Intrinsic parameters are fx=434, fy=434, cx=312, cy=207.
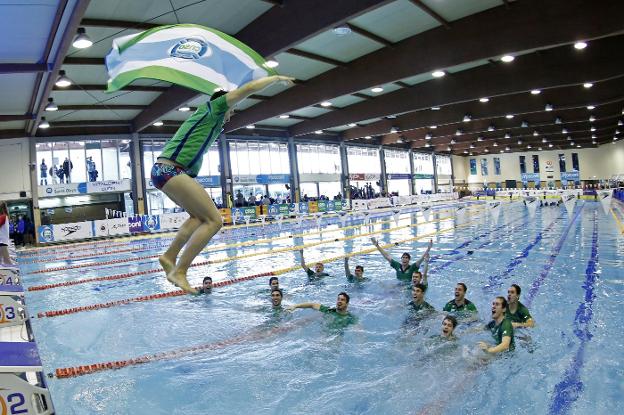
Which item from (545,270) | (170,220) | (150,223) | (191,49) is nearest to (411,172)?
(170,220)

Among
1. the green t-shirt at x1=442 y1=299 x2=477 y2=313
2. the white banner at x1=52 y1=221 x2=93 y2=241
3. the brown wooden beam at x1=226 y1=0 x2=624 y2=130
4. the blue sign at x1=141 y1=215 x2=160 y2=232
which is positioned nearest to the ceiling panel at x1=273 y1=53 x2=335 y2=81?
the brown wooden beam at x1=226 y1=0 x2=624 y2=130

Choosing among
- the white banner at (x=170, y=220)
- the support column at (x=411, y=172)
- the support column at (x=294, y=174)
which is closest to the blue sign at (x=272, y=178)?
the support column at (x=294, y=174)

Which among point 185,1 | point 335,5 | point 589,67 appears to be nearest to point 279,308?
point 335,5

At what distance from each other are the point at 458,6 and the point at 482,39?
112 centimetres

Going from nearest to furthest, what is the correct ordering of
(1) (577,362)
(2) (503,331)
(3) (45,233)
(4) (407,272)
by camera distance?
(1) (577,362)
(2) (503,331)
(4) (407,272)
(3) (45,233)

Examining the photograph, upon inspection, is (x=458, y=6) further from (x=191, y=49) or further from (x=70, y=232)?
(x=70, y=232)

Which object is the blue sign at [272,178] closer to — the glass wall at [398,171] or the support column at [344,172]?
the support column at [344,172]

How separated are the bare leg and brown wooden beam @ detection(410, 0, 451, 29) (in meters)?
9.24

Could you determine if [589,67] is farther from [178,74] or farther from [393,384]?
[178,74]

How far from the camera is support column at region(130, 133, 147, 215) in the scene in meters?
24.4

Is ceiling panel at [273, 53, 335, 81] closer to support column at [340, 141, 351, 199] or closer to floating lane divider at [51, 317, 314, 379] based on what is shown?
floating lane divider at [51, 317, 314, 379]

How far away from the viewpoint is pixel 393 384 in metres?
4.66

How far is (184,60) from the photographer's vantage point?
371cm

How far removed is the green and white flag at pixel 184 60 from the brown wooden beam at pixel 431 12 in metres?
7.91
